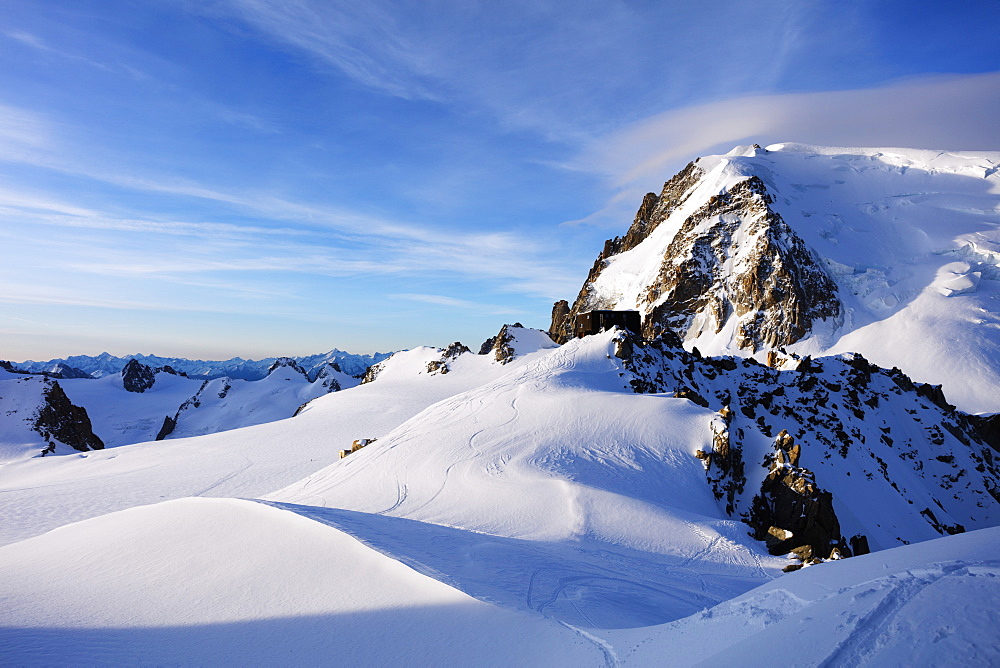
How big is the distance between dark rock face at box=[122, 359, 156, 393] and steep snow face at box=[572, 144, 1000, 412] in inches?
3086

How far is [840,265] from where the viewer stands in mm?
52906

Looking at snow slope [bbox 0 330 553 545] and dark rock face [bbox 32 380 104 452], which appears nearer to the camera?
snow slope [bbox 0 330 553 545]

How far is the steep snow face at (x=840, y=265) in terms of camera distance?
4391 cm

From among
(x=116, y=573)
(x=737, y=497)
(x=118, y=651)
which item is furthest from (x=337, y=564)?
(x=737, y=497)

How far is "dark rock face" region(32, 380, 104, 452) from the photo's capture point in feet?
139

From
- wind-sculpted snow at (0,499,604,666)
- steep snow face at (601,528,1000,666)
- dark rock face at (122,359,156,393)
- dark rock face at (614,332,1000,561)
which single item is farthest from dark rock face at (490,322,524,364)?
dark rock face at (122,359,156,393)

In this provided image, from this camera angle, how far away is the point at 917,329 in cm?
4428

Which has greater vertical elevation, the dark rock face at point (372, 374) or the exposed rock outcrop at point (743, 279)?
the exposed rock outcrop at point (743, 279)

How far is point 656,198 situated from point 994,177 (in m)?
39.7

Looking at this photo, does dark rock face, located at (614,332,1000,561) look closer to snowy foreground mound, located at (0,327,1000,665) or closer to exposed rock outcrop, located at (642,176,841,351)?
snowy foreground mound, located at (0,327,1000,665)

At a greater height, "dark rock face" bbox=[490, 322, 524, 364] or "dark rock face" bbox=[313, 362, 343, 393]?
"dark rock face" bbox=[490, 322, 524, 364]

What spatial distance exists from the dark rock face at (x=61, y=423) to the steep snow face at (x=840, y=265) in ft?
187

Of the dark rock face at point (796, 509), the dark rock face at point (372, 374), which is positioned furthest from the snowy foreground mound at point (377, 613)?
the dark rock face at point (372, 374)

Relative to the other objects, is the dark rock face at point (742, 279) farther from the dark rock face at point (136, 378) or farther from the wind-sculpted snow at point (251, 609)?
the dark rock face at point (136, 378)
